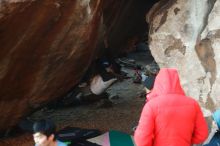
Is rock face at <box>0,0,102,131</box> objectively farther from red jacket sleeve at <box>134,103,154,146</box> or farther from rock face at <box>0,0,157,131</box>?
red jacket sleeve at <box>134,103,154,146</box>

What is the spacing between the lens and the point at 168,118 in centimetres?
430

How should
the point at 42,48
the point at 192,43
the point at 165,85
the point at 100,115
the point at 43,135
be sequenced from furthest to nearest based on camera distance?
the point at 100,115
the point at 42,48
the point at 192,43
the point at 43,135
the point at 165,85

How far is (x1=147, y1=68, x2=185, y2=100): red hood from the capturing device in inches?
172

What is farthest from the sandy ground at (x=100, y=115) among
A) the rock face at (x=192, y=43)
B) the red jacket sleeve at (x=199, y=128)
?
the red jacket sleeve at (x=199, y=128)

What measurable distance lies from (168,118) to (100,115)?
570 cm

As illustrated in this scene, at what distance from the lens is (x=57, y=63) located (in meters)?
7.63

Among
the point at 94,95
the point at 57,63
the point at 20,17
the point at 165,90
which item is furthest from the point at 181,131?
the point at 94,95

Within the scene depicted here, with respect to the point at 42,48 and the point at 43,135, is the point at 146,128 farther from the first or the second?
the point at 42,48

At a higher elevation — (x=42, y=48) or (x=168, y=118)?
(x=42, y=48)

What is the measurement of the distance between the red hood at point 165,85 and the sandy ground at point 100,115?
404cm

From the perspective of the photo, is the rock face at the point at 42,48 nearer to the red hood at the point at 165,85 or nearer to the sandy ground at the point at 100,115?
the sandy ground at the point at 100,115

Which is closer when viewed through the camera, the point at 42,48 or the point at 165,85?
the point at 165,85

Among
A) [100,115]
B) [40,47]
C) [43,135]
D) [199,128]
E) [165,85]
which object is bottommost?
[100,115]

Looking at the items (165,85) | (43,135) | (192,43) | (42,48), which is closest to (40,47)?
(42,48)
